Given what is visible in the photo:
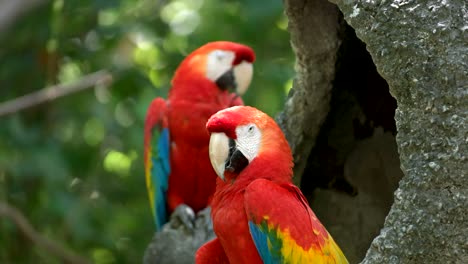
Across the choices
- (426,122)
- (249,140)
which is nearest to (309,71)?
(249,140)

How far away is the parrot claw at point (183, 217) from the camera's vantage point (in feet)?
8.30

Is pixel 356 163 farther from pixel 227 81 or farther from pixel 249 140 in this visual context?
pixel 227 81

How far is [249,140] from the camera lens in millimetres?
1855

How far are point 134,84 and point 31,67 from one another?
564 mm

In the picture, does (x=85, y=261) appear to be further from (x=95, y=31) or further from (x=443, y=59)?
(x=443, y=59)

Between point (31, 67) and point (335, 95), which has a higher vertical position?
point (31, 67)

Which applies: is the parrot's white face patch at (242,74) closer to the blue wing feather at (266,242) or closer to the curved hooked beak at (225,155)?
the curved hooked beak at (225,155)

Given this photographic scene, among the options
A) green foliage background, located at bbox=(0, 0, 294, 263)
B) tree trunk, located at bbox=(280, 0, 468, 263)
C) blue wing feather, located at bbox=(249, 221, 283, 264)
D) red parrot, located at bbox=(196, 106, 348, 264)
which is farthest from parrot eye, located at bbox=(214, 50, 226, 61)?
tree trunk, located at bbox=(280, 0, 468, 263)

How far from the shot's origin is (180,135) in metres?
2.68

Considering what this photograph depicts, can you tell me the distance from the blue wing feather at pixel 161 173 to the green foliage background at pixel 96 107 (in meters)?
0.78

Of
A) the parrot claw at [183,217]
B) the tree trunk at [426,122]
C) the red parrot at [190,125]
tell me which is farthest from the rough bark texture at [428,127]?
the red parrot at [190,125]

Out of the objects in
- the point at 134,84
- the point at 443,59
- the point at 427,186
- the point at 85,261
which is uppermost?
the point at 134,84

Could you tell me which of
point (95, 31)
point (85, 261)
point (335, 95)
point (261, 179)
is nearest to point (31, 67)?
point (95, 31)

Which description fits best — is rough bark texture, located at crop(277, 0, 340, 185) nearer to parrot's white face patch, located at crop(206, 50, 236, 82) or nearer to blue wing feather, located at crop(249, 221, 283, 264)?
blue wing feather, located at crop(249, 221, 283, 264)
